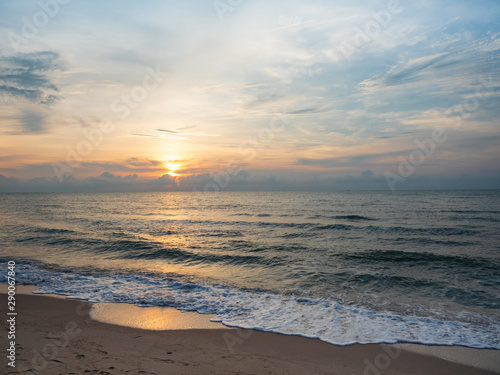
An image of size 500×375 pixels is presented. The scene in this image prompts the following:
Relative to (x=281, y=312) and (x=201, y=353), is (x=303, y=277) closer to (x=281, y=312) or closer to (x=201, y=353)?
(x=281, y=312)

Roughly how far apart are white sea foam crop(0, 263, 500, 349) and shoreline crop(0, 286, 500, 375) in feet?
1.62

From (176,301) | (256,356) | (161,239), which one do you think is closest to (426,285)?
(256,356)

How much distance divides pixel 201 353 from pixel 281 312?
3.52m

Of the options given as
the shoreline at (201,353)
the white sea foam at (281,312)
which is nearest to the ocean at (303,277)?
the white sea foam at (281,312)

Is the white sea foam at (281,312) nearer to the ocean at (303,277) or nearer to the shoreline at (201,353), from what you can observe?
the ocean at (303,277)

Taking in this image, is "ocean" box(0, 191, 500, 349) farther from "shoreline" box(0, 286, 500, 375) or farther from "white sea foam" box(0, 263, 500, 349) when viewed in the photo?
"shoreline" box(0, 286, 500, 375)

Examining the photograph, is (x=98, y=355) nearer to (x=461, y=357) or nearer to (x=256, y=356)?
(x=256, y=356)

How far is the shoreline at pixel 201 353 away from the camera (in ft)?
19.3

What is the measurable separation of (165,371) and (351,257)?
13.9m

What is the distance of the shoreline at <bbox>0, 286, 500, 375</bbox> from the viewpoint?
5.89 meters

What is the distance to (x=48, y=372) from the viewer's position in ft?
18.0

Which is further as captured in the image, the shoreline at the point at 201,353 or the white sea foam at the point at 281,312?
the white sea foam at the point at 281,312

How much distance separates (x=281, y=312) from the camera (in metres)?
9.33

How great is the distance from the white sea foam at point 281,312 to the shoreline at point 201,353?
0.49 m
